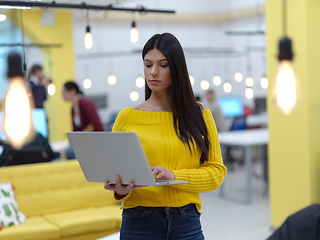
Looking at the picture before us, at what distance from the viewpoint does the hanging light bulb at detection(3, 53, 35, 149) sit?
1.85 m

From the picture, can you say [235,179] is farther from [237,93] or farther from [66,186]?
[237,93]

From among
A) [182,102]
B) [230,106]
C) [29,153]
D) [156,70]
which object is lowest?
[29,153]

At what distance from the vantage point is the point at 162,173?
162cm

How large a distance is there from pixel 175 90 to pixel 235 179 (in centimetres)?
605

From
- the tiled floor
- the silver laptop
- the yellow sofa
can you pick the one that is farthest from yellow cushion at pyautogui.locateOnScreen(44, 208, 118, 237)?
the silver laptop

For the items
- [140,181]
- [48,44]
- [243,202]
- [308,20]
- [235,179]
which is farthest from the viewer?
[48,44]

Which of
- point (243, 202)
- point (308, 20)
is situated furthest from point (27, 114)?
point (243, 202)

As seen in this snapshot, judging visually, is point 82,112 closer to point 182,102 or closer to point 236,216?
point 236,216

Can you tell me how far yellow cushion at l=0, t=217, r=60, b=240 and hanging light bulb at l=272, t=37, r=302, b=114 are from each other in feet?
8.76

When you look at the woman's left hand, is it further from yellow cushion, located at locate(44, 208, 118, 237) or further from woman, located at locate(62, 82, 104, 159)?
woman, located at locate(62, 82, 104, 159)

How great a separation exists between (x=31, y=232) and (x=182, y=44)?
9.49 meters

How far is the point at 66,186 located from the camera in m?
4.45

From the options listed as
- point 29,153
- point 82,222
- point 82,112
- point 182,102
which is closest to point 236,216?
point 82,222

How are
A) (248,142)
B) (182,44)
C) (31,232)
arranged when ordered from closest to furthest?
1. (31,232)
2. (248,142)
3. (182,44)
